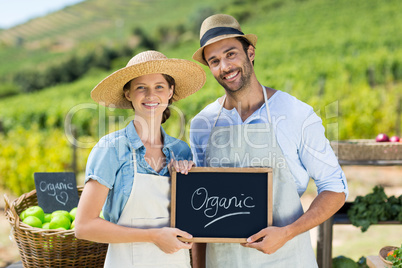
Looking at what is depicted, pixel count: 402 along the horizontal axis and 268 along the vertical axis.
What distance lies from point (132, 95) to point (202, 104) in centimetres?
1068

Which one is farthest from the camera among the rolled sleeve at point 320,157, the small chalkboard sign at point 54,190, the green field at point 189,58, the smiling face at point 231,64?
the green field at point 189,58

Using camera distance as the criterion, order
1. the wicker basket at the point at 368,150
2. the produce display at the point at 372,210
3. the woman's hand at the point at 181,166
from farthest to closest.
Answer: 1. the wicker basket at the point at 368,150
2. the produce display at the point at 372,210
3. the woman's hand at the point at 181,166

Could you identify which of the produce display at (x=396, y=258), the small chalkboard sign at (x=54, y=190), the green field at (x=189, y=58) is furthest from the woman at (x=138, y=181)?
the green field at (x=189, y=58)

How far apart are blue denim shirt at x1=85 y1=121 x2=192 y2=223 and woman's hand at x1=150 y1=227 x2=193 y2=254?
0.65ft

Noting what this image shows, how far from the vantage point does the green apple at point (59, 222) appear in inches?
82.6

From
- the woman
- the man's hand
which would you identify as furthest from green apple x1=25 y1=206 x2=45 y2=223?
the man's hand

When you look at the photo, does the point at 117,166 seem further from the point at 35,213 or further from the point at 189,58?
the point at 189,58

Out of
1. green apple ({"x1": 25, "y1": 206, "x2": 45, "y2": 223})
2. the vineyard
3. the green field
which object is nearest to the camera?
green apple ({"x1": 25, "y1": 206, "x2": 45, "y2": 223})

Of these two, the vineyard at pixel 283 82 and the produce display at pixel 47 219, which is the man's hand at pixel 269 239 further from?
the vineyard at pixel 283 82

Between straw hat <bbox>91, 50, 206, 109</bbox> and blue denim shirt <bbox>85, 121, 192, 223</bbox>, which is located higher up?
straw hat <bbox>91, 50, 206, 109</bbox>

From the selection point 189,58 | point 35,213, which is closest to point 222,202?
point 35,213

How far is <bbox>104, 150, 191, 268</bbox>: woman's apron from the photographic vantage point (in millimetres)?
1679

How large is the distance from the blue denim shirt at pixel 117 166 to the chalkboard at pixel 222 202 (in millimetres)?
140

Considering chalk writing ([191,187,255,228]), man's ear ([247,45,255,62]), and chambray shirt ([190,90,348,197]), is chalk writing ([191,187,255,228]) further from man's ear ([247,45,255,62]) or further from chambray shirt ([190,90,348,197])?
man's ear ([247,45,255,62])
